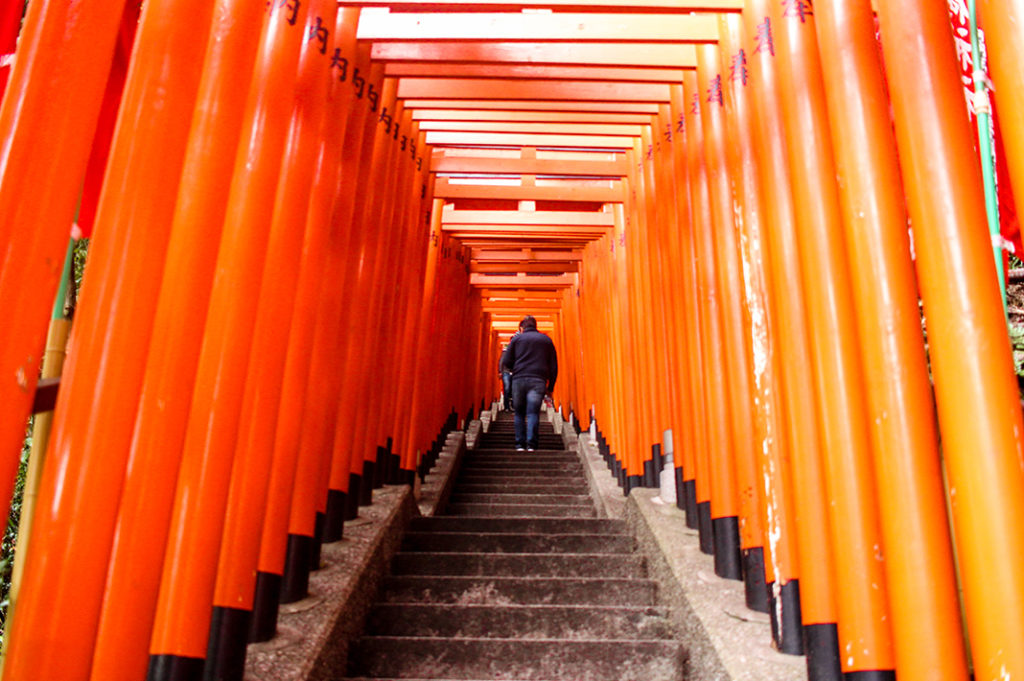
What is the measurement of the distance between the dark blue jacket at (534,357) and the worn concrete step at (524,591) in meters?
5.02

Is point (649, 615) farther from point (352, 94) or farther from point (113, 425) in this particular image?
point (352, 94)

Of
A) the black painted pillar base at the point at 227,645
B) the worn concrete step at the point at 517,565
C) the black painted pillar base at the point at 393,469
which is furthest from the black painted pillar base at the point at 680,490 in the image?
the black painted pillar base at the point at 227,645

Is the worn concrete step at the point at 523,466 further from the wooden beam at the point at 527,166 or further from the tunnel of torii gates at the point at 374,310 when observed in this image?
the tunnel of torii gates at the point at 374,310

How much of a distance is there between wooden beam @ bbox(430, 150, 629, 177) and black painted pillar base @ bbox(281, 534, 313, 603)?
367 centimetres

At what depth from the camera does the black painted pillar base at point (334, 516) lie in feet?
10.5

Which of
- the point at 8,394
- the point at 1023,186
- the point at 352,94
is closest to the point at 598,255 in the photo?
the point at 352,94

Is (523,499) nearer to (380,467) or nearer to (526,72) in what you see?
(380,467)

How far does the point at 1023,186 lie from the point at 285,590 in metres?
2.62

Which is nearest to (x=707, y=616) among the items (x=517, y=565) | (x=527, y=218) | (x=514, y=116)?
(x=517, y=565)

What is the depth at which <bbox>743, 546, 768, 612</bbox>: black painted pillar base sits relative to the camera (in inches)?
95.3

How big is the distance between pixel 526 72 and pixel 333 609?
2.95 metres

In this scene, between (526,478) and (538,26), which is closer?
(538,26)

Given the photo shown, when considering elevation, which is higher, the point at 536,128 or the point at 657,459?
the point at 536,128

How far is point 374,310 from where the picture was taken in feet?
12.2
